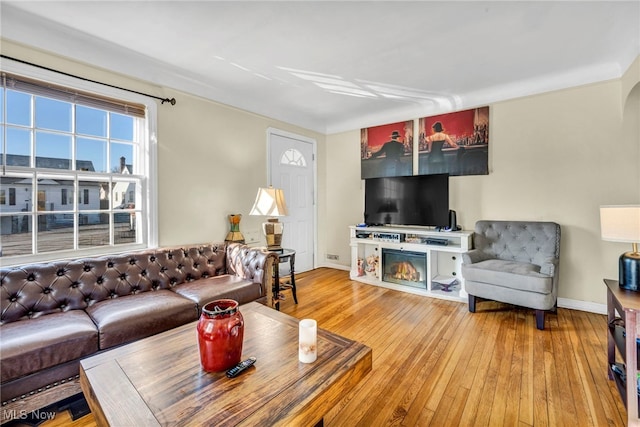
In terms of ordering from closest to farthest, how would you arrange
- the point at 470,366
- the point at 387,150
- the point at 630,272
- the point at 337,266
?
the point at 630,272
the point at 470,366
the point at 387,150
the point at 337,266

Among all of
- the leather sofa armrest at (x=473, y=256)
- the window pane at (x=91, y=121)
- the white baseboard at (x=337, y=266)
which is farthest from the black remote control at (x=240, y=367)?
the white baseboard at (x=337, y=266)

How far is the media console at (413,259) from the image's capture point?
3.48m

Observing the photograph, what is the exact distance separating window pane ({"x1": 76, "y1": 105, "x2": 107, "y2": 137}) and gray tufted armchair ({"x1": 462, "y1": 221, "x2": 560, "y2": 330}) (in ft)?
12.7

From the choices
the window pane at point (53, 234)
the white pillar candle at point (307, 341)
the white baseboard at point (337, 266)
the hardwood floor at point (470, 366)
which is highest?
the window pane at point (53, 234)

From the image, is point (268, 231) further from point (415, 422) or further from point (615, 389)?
point (615, 389)

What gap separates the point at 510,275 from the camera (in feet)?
8.93

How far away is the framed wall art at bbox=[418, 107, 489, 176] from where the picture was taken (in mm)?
3582

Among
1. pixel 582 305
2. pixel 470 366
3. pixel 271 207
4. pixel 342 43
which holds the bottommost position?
pixel 470 366

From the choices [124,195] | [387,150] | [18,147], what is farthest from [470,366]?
[18,147]

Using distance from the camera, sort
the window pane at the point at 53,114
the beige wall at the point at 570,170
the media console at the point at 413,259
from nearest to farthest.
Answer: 1. the window pane at the point at 53,114
2. the beige wall at the point at 570,170
3. the media console at the point at 413,259

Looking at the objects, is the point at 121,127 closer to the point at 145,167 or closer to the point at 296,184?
the point at 145,167

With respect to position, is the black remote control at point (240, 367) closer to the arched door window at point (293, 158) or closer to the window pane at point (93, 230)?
the window pane at point (93, 230)

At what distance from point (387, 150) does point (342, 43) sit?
2170mm

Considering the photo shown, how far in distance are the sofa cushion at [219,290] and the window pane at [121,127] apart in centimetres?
154
